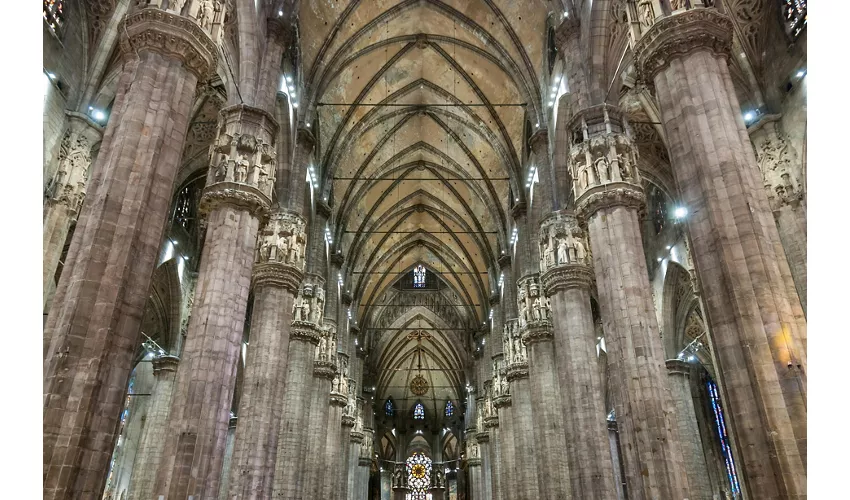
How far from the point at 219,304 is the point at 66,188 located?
621 centimetres

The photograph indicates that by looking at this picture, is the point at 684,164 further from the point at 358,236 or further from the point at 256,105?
the point at 358,236

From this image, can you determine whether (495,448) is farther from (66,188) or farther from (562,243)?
(66,188)

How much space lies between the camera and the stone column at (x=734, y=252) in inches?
313

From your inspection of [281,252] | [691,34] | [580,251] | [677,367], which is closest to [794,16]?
[580,251]

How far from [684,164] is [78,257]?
9719 millimetres

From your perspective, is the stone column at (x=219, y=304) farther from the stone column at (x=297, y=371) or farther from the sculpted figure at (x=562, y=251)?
the sculpted figure at (x=562, y=251)

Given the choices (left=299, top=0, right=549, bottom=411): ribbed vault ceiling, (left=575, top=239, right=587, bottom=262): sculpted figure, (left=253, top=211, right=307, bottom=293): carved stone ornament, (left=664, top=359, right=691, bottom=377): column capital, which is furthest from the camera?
(left=299, top=0, right=549, bottom=411): ribbed vault ceiling

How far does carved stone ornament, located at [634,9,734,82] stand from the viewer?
34.7 ft

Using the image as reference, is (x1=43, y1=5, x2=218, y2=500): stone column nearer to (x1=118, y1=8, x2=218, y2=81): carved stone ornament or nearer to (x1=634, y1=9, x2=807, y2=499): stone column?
(x1=118, y1=8, x2=218, y2=81): carved stone ornament

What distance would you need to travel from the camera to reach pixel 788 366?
26.5 feet

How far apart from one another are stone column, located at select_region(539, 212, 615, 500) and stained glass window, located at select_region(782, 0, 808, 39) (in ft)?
27.2

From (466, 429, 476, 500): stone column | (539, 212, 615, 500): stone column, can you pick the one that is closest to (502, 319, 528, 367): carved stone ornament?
(539, 212, 615, 500): stone column

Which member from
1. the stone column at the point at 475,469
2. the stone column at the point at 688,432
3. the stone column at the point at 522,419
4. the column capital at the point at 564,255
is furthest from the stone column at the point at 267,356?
the stone column at the point at 475,469

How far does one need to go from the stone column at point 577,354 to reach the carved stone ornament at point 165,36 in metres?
12.7
